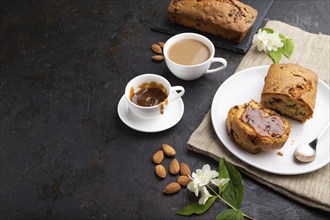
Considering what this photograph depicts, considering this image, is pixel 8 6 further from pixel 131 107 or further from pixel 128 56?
pixel 131 107

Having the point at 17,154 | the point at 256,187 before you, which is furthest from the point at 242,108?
the point at 17,154

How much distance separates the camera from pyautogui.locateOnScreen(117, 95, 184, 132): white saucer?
77.4 inches

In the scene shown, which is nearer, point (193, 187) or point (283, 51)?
point (193, 187)

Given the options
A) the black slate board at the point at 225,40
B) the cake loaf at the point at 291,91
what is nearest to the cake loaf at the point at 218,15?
the black slate board at the point at 225,40

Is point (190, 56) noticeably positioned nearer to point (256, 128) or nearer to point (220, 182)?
point (256, 128)

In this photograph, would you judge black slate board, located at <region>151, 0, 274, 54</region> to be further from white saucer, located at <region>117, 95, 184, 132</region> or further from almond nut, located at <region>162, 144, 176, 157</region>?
almond nut, located at <region>162, 144, 176, 157</region>

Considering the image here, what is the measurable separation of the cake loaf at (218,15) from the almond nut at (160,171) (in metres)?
0.90

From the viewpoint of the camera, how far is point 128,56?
7.79ft

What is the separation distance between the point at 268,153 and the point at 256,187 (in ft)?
0.52

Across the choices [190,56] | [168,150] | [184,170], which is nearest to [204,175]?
[184,170]

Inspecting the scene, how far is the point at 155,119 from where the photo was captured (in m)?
2.01

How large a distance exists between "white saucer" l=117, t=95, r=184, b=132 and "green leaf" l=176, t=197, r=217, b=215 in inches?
15.7

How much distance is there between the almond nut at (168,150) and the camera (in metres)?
1.91

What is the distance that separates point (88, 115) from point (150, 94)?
0.34 m
